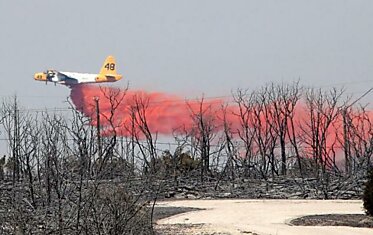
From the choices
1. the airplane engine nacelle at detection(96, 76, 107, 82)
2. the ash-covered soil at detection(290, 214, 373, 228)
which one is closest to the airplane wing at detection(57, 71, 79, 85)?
the airplane engine nacelle at detection(96, 76, 107, 82)

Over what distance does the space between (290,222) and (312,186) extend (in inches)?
763

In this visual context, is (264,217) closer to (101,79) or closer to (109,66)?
(101,79)

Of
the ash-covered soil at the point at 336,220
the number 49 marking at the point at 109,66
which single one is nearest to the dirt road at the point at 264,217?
the ash-covered soil at the point at 336,220

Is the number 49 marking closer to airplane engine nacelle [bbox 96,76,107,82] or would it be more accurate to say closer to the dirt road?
airplane engine nacelle [bbox 96,76,107,82]

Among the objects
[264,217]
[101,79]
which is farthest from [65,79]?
[264,217]

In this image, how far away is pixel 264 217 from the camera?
2584 centimetres

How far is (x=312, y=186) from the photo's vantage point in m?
42.4

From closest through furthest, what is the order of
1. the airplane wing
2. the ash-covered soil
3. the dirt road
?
the dirt road < the ash-covered soil < the airplane wing

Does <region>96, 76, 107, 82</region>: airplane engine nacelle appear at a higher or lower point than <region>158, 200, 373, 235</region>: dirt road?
higher

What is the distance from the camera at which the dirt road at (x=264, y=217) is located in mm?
20406

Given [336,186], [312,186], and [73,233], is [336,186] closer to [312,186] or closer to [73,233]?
[312,186]

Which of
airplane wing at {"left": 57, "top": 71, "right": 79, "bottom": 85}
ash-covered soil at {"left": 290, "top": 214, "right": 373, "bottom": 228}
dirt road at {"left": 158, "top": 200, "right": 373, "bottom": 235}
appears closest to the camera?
dirt road at {"left": 158, "top": 200, "right": 373, "bottom": 235}

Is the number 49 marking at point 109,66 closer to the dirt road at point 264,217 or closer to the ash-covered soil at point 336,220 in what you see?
the dirt road at point 264,217

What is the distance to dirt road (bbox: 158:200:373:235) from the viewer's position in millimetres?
20406
